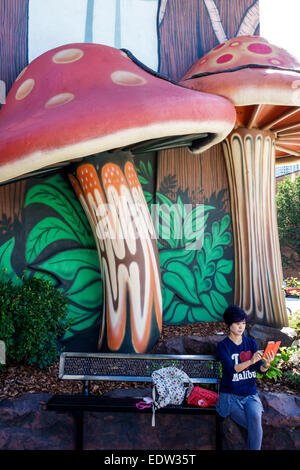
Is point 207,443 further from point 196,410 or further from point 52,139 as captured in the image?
point 52,139


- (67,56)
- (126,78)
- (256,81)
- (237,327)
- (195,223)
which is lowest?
(237,327)

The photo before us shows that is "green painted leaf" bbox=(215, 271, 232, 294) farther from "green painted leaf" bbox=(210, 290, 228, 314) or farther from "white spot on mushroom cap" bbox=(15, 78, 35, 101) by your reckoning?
"white spot on mushroom cap" bbox=(15, 78, 35, 101)

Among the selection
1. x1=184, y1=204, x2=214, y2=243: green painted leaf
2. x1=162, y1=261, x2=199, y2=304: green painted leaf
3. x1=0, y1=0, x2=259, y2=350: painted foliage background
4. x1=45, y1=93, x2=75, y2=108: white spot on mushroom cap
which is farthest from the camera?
x1=184, y1=204, x2=214, y2=243: green painted leaf

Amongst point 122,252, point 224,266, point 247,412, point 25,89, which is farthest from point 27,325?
point 224,266

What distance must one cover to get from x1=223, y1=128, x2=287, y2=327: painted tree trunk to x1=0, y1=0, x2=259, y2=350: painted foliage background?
0.35 m

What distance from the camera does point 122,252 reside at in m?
4.99

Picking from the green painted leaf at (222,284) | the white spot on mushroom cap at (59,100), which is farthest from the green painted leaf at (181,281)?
the white spot on mushroom cap at (59,100)

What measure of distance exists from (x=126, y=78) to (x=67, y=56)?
3.32 ft

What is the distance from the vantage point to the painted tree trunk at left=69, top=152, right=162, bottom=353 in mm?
4969

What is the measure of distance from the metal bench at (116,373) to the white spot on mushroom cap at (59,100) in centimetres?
271

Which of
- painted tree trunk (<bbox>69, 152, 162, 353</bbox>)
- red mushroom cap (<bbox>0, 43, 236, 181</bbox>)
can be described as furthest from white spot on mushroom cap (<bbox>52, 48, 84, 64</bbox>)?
painted tree trunk (<bbox>69, 152, 162, 353</bbox>)

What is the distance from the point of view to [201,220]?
652cm

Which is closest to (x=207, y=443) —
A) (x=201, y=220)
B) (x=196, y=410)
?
(x=196, y=410)

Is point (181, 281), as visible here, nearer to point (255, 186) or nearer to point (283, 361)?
point (255, 186)
